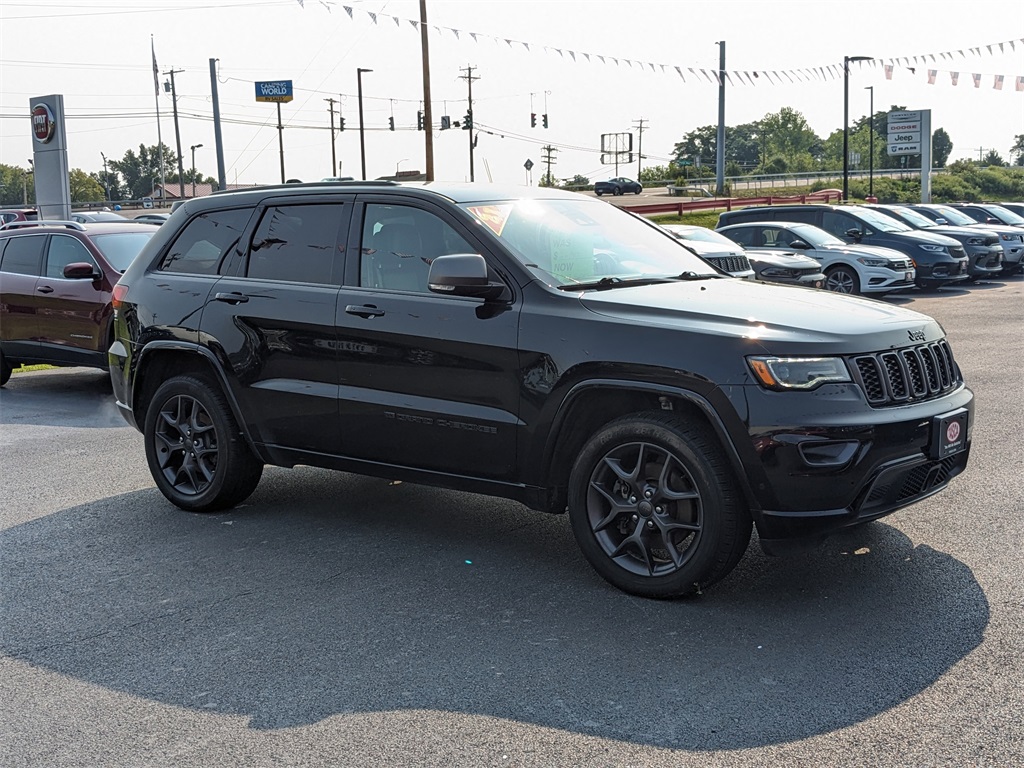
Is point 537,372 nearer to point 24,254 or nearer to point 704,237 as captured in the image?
point 24,254

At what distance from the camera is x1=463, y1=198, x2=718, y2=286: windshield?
5477mm

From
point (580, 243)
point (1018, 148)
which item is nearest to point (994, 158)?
point (1018, 148)

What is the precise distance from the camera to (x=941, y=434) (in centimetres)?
477

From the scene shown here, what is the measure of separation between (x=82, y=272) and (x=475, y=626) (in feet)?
28.5

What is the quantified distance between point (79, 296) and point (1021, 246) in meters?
21.9

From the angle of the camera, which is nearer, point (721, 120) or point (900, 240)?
point (900, 240)

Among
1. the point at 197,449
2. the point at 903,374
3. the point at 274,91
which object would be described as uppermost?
the point at 274,91

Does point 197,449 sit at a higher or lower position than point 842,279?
lower

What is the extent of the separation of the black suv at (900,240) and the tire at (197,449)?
1630 centimetres

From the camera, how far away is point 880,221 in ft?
74.4

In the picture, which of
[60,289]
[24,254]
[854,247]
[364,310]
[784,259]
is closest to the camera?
[364,310]

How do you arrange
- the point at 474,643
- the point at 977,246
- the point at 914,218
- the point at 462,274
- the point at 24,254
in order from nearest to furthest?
the point at 474,643, the point at 462,274, the point at 24,254, the point at 977,246, the point at 914,218

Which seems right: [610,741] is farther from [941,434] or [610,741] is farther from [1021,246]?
[1021,246]

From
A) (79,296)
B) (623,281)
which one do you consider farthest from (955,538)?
(79,296)
